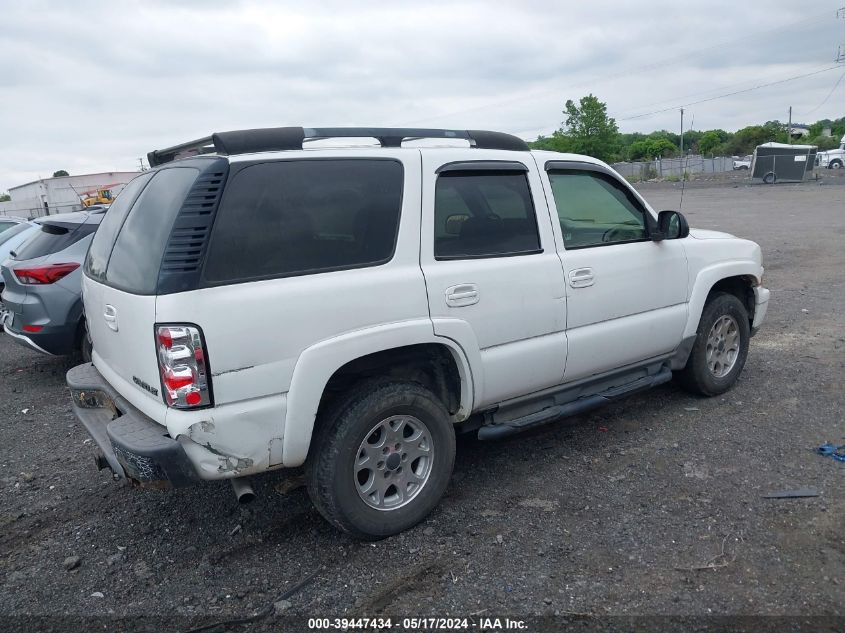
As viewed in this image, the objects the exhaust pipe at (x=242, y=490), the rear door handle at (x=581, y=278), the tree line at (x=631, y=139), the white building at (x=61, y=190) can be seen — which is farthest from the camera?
the tree line at (x=631, y=139)

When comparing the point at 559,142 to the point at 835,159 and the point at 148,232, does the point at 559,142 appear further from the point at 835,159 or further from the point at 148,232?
the point at 148,232

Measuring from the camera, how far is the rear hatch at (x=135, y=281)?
10.1 ft

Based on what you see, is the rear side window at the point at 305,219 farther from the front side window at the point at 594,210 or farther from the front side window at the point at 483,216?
the front side window at the point at 594,210

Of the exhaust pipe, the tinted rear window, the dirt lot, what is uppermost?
the tinted rear window

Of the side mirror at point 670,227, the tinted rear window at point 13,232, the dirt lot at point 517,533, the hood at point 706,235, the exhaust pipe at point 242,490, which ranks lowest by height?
the dirt lot at point 517,533

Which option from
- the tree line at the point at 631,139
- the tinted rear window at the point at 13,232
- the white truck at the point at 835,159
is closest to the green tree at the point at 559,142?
the tree line at the point at 631,139

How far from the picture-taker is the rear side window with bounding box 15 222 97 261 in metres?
6.63

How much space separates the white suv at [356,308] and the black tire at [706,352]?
0.67 m

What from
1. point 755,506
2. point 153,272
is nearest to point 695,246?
point 755,506

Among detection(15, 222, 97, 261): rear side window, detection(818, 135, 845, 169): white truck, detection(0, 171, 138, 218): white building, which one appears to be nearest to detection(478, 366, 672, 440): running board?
detection(15, 222, 97, 261): rear side window

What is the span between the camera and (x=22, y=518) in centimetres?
407

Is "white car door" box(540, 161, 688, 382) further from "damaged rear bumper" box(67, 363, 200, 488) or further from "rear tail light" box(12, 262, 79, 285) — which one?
"rear tail light" box(12, 262, 79, 285)

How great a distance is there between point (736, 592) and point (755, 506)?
33.9 inches

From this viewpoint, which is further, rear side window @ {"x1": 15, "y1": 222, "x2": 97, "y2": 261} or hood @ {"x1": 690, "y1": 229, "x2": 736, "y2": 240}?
rear side window @ {"x1": 15, "y1": 222, "x2": 97, "y2": 261}
